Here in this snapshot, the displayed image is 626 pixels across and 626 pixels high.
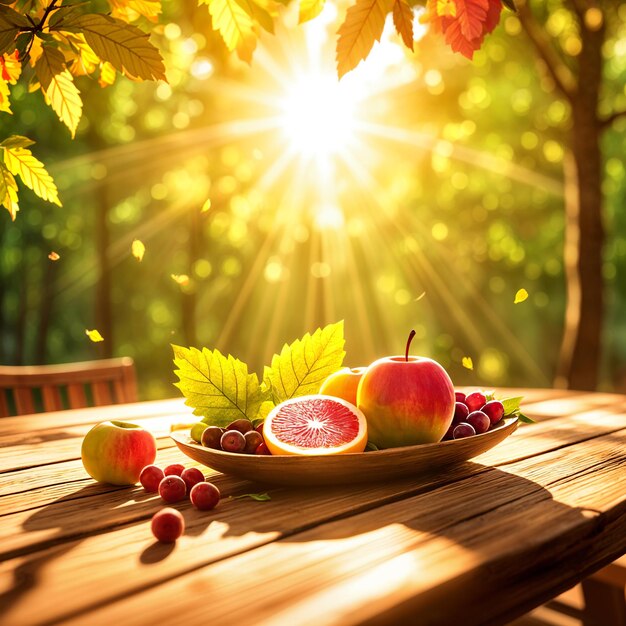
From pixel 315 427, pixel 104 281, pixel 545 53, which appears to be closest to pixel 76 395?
pixel 315 427

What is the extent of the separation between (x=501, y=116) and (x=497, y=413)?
10439 millimetres

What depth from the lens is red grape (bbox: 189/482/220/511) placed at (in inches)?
56.1

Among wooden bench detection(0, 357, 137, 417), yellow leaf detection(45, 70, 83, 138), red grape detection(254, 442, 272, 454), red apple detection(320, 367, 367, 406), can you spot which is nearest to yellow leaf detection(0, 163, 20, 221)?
yellow leaf detection(45, 70, 83, 138)

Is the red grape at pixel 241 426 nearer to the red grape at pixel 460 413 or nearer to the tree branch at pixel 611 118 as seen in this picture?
the red grape at pixel 460 413

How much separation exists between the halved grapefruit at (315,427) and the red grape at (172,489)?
213 mm

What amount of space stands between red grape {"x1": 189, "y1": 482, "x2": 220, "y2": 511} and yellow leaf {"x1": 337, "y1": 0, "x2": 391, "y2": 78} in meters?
0.87

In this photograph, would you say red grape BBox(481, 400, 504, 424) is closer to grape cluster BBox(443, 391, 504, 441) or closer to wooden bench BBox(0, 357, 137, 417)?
grape cluster BBox(443, 391, 504, 441)

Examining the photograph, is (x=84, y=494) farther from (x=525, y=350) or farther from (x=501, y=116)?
(x=525, y=350)

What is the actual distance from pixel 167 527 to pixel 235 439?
1.23ft

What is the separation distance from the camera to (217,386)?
1730mm

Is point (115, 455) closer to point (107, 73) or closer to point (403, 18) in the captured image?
point (107, 73)

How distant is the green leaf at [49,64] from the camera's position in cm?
141

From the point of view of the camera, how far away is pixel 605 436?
2.16 metres

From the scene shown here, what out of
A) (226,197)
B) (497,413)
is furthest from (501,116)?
(497,413)
